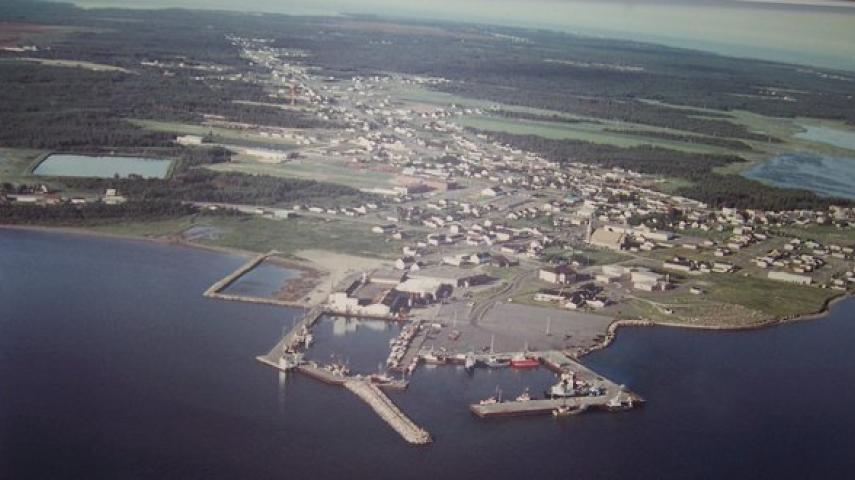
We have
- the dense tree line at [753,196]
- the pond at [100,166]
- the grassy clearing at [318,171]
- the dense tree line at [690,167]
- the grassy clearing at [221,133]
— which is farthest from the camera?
the grassy clearing at [221,133]

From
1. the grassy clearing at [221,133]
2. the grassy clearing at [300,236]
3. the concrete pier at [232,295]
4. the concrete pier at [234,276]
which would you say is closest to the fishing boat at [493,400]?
the concrete pier at [232,295]

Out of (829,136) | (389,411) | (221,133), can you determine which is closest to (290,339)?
(389,411)

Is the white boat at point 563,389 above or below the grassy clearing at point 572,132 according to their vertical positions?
below

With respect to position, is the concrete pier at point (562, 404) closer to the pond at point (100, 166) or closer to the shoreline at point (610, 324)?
Answer: the shoreline at point (610, 324)

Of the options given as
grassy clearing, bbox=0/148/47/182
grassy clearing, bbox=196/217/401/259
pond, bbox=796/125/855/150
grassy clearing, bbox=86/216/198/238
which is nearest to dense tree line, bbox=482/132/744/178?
pond, bbox=796/125/855/150

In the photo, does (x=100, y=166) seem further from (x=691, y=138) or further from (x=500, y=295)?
(x=691, y=138)

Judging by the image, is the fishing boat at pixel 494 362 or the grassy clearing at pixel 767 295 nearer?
the fishing boat at pixel 494 362
